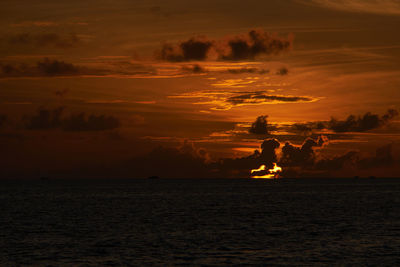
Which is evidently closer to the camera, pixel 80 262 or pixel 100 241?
pixel 80 262

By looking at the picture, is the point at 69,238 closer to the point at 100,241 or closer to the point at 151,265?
the point at 100,241

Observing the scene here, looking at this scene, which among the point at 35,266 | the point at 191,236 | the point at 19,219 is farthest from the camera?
the point at 19,219

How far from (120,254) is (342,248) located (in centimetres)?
2482

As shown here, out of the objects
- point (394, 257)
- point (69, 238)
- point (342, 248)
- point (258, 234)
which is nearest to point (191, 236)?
point (258, 234)

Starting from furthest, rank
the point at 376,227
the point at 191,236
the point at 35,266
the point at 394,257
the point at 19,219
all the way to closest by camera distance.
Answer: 1. the point at 19,219
2. the point at 376,227
3. the point at 191,236
4. the point at 394,257
5. the point at 35,266

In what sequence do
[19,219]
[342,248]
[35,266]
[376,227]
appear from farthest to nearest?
[19,219] < [376,227] < [342,248] < [35,266]

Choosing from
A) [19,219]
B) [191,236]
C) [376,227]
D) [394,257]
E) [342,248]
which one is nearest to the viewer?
[394,257]

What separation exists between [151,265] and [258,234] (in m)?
29.6

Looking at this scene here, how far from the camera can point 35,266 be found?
192 ft

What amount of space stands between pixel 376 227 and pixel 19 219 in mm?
64028

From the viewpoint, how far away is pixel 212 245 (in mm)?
73875

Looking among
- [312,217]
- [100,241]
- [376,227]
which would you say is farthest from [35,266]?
[312,217]

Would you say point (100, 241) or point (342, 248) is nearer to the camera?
point (342, 248)

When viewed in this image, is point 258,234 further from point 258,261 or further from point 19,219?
point 19,219
